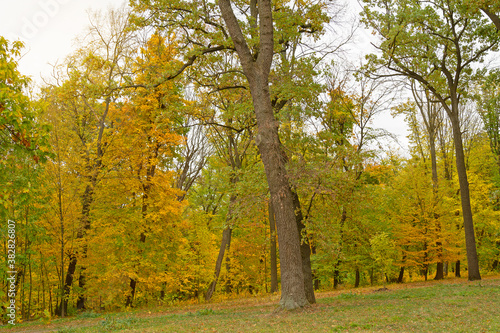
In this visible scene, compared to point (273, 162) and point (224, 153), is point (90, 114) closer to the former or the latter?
point (224, 153)

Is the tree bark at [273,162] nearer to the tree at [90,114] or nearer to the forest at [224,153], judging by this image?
the forest at [224,153]

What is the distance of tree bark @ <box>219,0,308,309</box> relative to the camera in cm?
911

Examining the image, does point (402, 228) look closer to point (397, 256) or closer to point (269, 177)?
point (397, 256)

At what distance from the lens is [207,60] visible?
12828 mm

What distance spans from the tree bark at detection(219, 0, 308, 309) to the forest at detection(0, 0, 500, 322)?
4cm

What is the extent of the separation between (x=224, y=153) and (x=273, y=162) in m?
11.8

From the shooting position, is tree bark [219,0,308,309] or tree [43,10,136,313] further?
→ tree [43,10,136,313]

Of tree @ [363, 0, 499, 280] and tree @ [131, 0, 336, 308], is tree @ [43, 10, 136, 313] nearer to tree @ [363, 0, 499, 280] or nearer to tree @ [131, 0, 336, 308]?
tree @ [131, 0, 336, 308]

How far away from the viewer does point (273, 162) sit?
31.7 ft

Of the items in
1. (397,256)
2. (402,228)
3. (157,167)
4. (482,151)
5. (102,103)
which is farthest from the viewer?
(482,151)

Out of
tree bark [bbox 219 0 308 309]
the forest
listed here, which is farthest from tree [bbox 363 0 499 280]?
tree bark [bbox 219 0 308 309]

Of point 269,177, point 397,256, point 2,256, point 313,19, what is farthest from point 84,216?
point 397,256

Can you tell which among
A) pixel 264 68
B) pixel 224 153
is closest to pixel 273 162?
pixel 264 68

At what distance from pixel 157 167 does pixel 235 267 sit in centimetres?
1328
